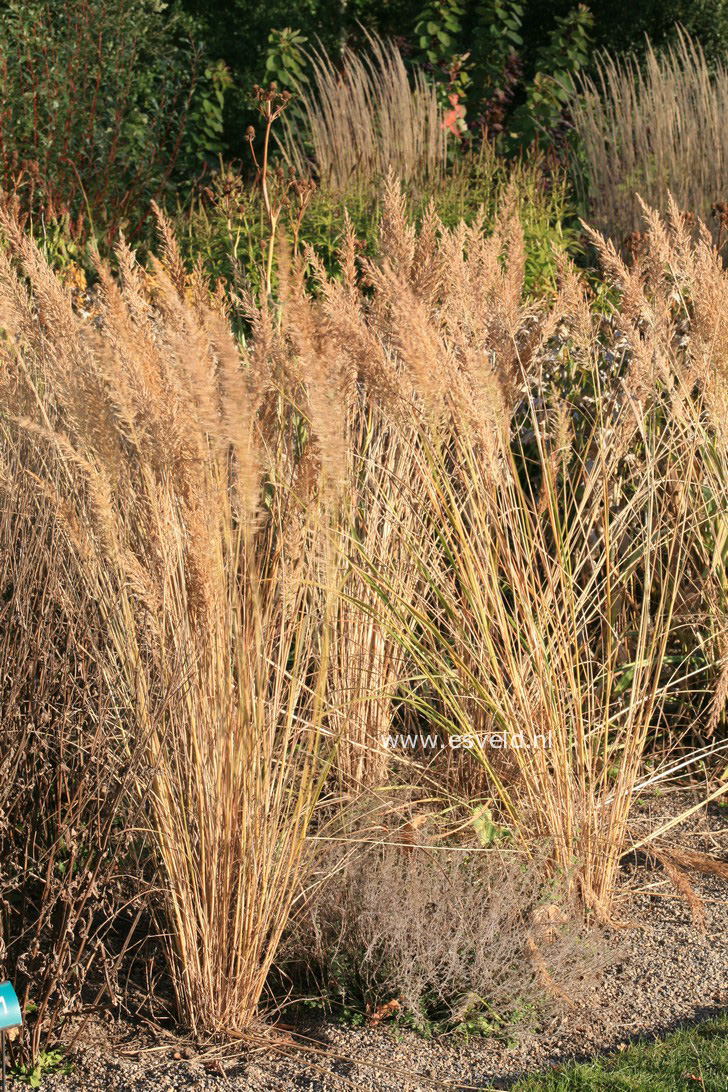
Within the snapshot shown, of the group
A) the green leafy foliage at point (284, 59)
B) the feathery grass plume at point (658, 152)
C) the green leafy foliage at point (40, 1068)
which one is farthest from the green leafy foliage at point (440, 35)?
the green leafy foliage at point (40, 1068)

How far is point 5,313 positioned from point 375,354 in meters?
0.82

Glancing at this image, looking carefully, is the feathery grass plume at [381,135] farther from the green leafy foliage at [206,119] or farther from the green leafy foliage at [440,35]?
the green leafy foliage at [206,119]

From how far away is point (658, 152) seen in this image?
29.6ft

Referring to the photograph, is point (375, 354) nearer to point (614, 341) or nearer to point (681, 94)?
point (614, 341)

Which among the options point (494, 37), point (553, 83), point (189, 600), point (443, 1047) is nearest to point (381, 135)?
point (553, 83)

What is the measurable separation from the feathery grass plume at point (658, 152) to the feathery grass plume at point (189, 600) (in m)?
6.84

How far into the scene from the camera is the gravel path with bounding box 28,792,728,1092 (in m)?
2.47

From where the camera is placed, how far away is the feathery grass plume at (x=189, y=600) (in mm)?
2160

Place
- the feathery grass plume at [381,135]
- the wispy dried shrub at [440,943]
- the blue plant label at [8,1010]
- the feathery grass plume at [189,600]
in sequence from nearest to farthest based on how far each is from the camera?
the blue plant label at [8,1010], the feathery grass plume at [189,600], the wispy dried shrub at [440,943], the feathery grass plume at [381,135]

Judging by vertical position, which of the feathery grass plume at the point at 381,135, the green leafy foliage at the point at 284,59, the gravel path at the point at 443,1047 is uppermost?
the green leafy foliage at the point at 284,59

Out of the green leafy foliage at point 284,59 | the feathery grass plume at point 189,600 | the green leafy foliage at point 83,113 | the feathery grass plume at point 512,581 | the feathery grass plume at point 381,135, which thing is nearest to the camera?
the feathery grass plume at point 189,600

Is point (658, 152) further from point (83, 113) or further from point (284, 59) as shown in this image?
point (83, 113)

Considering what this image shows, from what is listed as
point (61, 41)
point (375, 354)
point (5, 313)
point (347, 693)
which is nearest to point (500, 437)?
point (375, 354)

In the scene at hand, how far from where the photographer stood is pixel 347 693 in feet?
10.8
